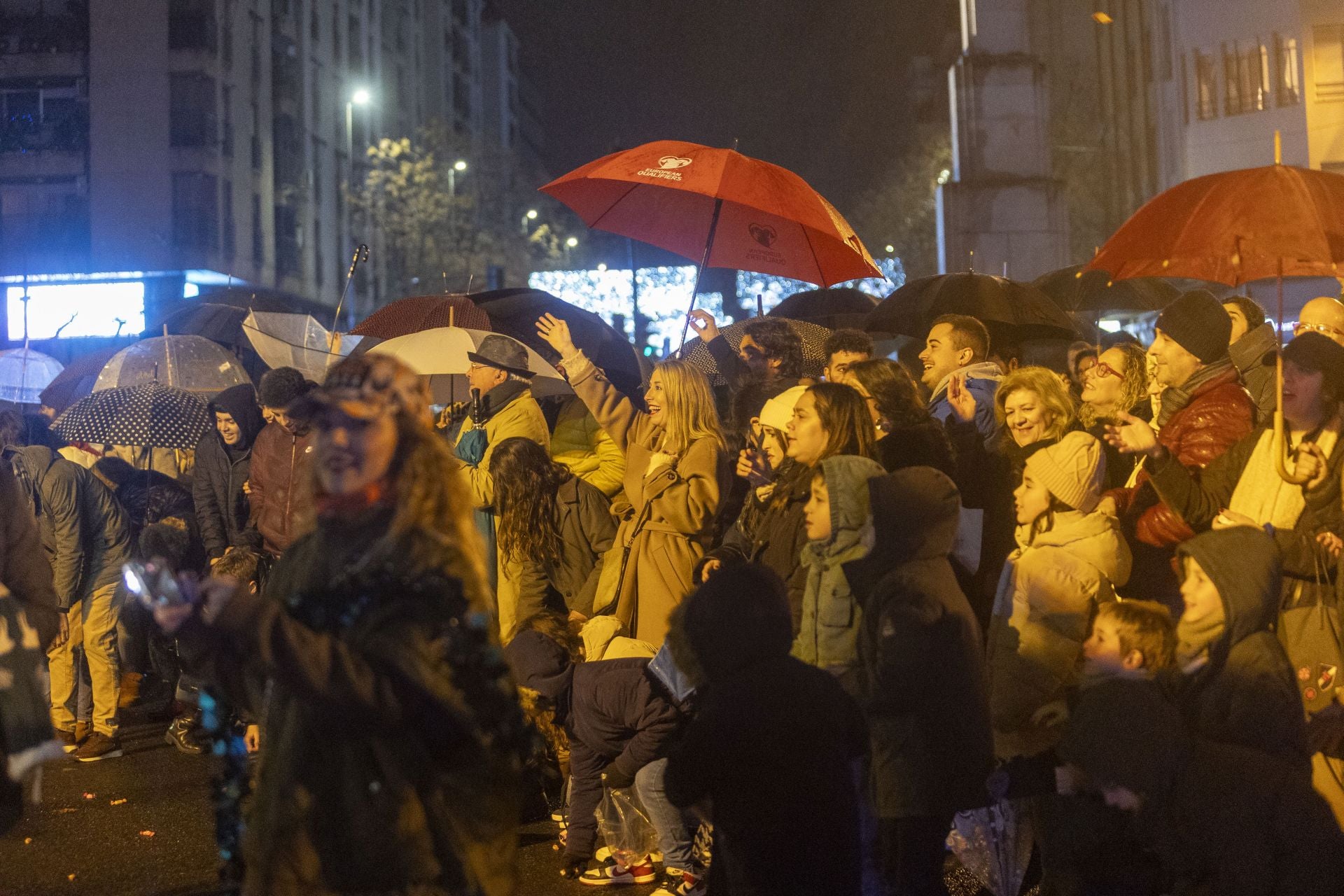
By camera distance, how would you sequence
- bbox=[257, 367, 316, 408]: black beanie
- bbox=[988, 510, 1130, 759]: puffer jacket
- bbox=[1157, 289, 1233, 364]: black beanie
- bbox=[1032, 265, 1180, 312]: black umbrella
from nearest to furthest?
1. bbox=[988, 510, 1130, 759]: puffer jacket
2. bbox=[1157, 289, 1233, 364]: black beanie
3. bbox=[257, 367, 316, 408]: black beanie
4. bbox=[1032, 265, 1180, 312]: black umbrella

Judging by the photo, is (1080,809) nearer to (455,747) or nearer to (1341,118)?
(455,747)

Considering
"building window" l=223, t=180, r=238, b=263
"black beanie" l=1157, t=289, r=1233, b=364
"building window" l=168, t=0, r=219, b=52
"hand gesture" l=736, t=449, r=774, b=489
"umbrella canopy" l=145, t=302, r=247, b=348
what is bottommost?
"hand gesture" l=736, t=449, r=774, b=489

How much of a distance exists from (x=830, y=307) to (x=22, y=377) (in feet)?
25.5

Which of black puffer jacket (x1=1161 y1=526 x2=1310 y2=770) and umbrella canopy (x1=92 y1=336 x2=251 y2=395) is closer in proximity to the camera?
black puffer jacket (x1=1161 y1=526 x2=1310 y2=770)

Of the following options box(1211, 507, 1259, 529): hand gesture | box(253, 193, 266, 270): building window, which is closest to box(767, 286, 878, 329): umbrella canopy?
Answer: box(1211, 507, 1259, 529): hand gesture

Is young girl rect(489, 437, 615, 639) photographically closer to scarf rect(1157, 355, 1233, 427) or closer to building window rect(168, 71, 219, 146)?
scarf rect(1157, 355, 1233, 427)

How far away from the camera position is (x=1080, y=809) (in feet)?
16.3

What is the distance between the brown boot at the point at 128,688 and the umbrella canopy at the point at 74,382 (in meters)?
3.18

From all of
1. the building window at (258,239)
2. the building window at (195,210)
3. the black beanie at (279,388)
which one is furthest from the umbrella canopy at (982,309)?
the building window at (258,239)

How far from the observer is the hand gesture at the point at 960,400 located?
6.71 m

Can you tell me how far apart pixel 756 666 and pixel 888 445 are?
214 cm

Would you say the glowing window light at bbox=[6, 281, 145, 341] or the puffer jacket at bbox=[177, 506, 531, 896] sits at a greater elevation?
the glowing window light at bbox=[6, 281, 145, 341]

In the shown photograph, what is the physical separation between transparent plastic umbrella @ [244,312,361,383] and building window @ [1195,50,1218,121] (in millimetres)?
32612

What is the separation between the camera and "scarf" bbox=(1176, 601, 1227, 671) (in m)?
4.86
